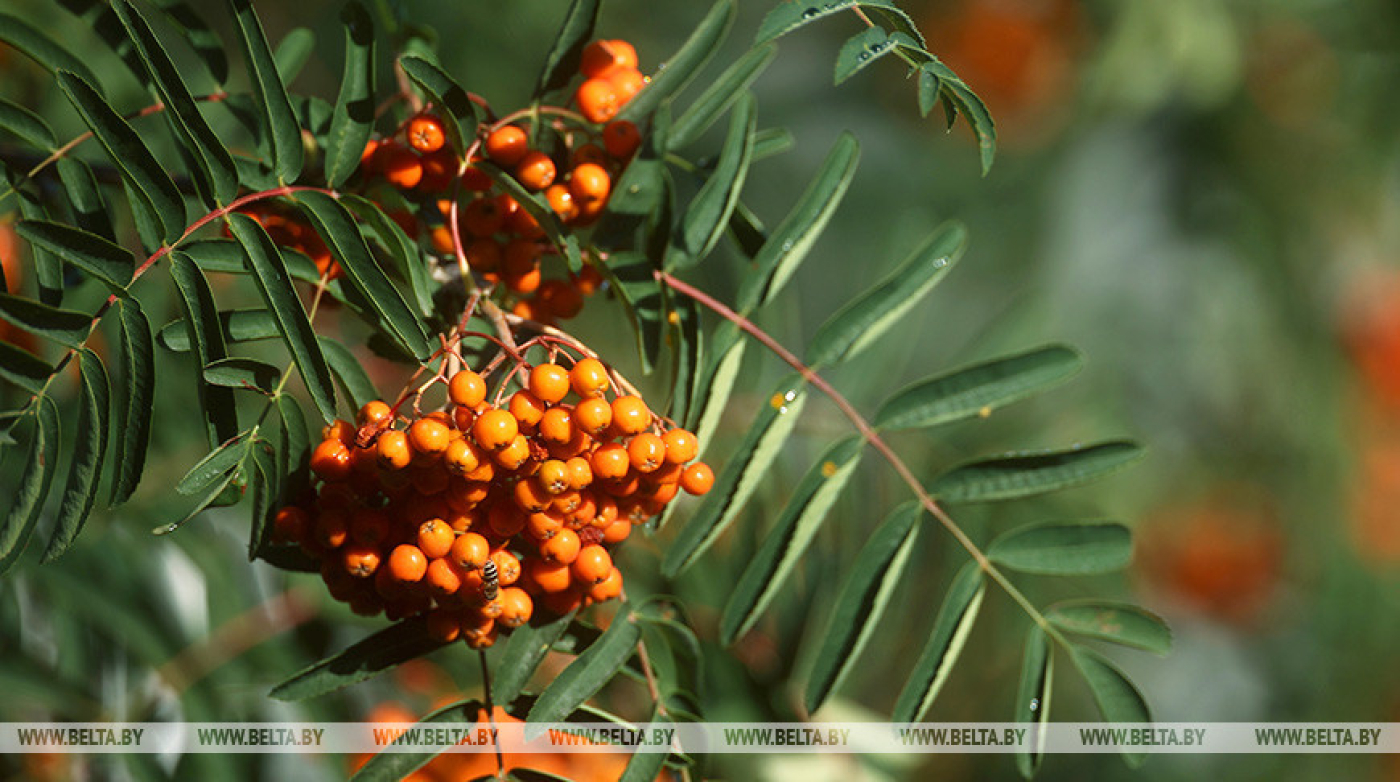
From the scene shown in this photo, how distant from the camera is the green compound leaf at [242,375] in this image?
0.86 m

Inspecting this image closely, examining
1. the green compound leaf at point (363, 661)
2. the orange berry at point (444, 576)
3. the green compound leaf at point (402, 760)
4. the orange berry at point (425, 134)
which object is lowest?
the green compound leaf at point (402, 760)

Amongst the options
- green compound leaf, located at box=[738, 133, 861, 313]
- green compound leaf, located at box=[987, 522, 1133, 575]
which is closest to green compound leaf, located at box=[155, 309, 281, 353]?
green compound leaf, located at box=[738, 133, 861, 313]

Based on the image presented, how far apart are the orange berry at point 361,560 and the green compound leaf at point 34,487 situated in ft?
0.80

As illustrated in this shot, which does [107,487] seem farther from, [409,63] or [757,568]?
[757,568]

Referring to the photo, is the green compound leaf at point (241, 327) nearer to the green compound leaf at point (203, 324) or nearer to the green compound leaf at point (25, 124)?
the green compound leaf at point (203, 324)

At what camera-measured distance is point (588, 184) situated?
3.38 ft

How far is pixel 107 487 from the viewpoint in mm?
896

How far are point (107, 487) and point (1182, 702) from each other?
3410mm

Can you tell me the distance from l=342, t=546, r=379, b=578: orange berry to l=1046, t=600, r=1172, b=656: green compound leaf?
696mm

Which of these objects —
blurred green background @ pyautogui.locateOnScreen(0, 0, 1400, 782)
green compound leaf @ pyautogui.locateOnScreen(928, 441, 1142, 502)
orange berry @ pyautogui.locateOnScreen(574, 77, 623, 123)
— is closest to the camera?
orange berry @ pyautogui.locateOnScreen(574, 77, 623, 123)

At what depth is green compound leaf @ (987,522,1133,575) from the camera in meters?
1.17

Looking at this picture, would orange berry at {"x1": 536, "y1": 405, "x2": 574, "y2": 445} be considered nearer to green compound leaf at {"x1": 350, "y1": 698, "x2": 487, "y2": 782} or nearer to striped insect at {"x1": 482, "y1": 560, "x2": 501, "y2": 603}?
striped insect at {"x1": 482, "y1": 560, "x2": 501, "y2": 603}

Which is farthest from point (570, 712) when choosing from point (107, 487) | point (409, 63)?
point (409, 63)

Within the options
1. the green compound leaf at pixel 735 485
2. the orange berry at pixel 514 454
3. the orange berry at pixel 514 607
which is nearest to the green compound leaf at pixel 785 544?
the green compound leaf at pixel 735 485
